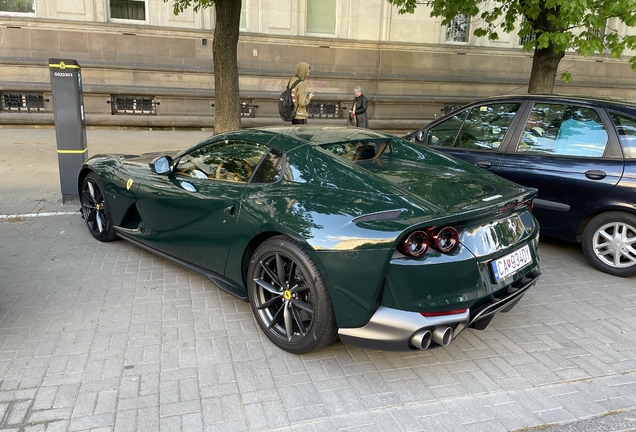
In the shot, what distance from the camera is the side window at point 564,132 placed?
16.1 ft

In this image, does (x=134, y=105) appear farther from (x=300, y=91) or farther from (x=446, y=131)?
(x=446, y=131)

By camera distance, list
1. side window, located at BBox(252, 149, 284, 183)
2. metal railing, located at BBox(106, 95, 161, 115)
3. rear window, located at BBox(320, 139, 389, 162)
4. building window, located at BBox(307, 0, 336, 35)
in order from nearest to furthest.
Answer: side window, located at BBox(252, 149, 284, 183) → rear window, located at BBox(320, 139, 389, 162) → metal railing, located at BBox(106, 95, 161, 115) → building window, located at BBox(307, 0, 336, 35)

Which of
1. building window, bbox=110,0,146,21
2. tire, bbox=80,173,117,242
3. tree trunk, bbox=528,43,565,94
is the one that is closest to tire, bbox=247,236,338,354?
tire, bbox=80,173,117,242

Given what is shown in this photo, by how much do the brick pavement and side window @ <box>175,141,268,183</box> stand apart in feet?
3.30

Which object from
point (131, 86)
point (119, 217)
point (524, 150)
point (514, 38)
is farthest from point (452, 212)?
point (514, 38)

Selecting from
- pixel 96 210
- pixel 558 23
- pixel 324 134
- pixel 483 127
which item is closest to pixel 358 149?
pixel 324 134

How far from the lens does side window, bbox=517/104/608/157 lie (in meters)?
4.90

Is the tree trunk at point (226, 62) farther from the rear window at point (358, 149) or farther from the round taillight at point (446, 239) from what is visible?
the round taillight at point (446, 239)

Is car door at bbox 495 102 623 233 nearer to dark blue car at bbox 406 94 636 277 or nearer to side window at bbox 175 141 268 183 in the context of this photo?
dark blue car at bbox 406 94 636 277

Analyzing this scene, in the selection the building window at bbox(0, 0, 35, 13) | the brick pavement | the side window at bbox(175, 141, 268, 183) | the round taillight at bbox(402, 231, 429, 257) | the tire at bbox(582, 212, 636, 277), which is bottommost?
the brick pavement

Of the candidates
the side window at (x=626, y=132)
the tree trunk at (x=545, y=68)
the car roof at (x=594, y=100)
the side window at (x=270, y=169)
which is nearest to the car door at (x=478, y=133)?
the car roof at (x=594, y=100)

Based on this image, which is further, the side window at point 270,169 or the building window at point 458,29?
the building window at point 458,29

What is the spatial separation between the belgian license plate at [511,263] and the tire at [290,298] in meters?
1.03

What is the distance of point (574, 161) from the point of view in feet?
16.2
